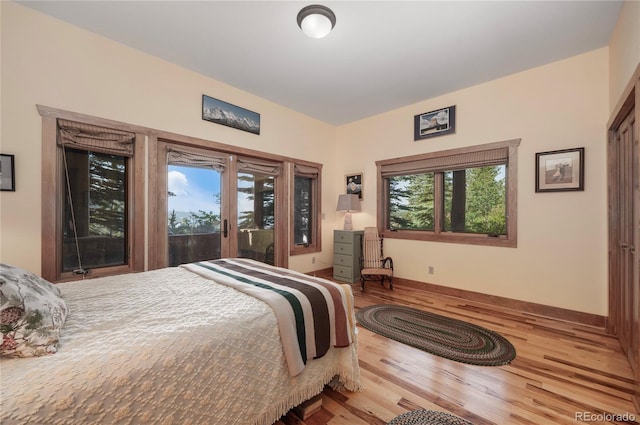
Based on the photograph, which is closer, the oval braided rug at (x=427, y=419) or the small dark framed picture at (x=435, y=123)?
the oval braided rug at (x=427, y=419)

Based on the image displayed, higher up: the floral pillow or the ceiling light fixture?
the ceiling light fixture

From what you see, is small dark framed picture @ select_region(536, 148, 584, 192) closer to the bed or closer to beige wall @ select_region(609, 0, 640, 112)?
beige wall @ select_region(609, 0, 640, 112)

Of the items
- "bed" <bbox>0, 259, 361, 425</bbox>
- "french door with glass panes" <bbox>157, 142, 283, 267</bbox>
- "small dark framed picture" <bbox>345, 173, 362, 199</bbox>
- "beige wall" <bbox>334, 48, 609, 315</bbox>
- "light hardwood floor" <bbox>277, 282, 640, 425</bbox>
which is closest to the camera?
"bed" <bbox>0, 259, 361, 425</bbox>

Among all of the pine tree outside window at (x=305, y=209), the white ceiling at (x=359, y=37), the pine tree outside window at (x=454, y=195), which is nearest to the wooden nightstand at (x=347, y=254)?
the pine tree outside window at (x=305, y=209)

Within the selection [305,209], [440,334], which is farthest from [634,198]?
[305,209]

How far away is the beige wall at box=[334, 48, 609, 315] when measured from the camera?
113 inches

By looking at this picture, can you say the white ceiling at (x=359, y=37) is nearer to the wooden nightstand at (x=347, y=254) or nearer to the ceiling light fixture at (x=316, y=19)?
the ceiling light fixture at (x=316, y=19)

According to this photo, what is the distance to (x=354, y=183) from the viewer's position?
5109 mm

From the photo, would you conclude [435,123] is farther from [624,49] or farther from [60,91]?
[60,91]

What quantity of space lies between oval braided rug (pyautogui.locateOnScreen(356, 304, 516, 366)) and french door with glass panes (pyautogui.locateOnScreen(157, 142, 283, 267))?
2047 mm

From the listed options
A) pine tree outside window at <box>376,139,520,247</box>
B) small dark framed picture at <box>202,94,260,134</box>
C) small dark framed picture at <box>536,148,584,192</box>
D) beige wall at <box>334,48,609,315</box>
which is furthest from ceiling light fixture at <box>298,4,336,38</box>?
small dark framed picture at <box>536,148,584,192</box>

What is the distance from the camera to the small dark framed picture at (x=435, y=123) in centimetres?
389

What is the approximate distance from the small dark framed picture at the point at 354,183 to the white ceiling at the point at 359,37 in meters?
1.72

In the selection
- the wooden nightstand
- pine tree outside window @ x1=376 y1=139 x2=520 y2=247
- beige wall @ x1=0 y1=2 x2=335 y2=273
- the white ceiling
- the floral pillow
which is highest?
the white ceiling
